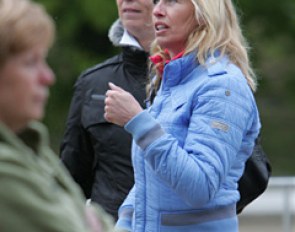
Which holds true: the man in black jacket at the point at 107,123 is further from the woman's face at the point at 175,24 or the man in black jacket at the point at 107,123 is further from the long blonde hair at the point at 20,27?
the long blonde hair at the point at 20,27

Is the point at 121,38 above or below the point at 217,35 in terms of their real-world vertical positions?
below

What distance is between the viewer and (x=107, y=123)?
16.7 feet

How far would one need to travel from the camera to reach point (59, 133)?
17500 millimetres

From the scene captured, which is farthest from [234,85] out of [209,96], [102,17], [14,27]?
[102,17]

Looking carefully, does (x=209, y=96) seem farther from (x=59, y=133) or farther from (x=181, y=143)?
(x=59, y=133)

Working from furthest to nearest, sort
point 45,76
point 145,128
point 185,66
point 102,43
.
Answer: point 102,43, point 185,66, point 145,128, point 45,76

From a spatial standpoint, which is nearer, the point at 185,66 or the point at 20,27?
the point at 20,27

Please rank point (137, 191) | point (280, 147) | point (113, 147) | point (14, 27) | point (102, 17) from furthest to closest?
point (280, 147) < point (102, 17) < point (113, 147) < point (137, 191) < point (14, 27)

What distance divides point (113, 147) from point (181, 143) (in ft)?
3.48

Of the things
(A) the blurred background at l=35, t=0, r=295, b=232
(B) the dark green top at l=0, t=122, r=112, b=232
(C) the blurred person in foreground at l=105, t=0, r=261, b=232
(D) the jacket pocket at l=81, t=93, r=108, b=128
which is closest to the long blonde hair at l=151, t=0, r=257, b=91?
(C) the blurred person in foreground at l=105, t=0, r=261, b=232

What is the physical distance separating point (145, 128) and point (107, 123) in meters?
1.21

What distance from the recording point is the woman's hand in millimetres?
3998

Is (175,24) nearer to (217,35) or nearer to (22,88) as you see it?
(217,35)

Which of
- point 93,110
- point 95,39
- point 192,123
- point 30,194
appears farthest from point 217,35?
point 95,39
